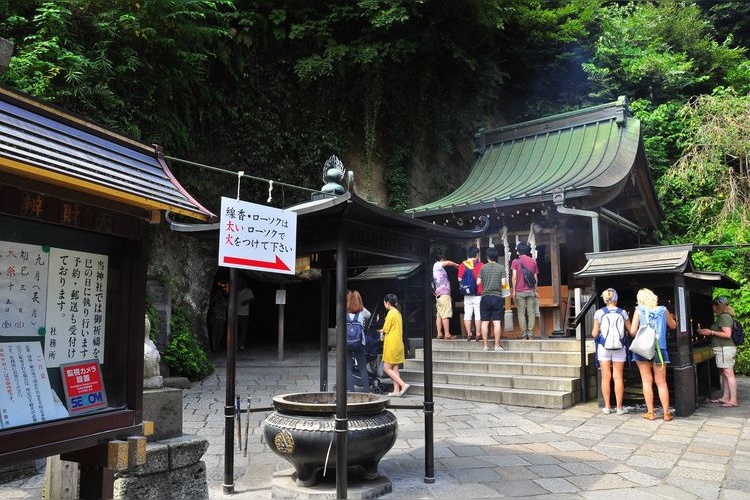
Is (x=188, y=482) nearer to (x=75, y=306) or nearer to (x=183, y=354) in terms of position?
(x=75, y=306)

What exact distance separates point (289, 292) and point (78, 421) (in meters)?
17.3

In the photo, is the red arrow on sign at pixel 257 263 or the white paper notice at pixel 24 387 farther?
the red arrow on sign at pixel 257 263

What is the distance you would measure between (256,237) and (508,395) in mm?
5854

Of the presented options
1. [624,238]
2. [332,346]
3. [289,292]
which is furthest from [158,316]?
[624,238]

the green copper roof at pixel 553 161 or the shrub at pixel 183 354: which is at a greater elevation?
the green copper roof at pixel 553 161

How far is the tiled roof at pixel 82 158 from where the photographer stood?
2680mm

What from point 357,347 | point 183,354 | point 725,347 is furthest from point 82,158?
point 725,347

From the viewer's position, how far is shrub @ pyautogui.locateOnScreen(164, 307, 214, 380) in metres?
10.7

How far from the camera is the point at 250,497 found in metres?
4.47

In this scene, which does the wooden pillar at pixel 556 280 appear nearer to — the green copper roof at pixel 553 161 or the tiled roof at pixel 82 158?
the green copper roof at pixel 553 161

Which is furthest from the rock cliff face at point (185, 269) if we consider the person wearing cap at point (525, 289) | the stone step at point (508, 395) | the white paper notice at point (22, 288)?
the white paper notice at point (22, 288)

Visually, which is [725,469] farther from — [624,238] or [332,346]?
[624,238]

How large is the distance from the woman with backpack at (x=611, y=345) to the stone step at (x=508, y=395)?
0.61m

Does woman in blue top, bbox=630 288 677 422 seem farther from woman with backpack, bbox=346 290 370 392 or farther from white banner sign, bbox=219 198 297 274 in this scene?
white banner sign, bbox=219 198 297 274
